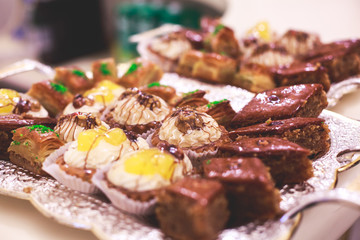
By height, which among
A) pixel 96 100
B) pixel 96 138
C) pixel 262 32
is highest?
pixel 262 32

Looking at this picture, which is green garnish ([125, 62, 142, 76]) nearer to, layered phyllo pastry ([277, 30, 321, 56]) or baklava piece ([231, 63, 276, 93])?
baklava piece ([231, 63, 276, 93])

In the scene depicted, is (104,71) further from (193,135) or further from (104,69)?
(193,135)

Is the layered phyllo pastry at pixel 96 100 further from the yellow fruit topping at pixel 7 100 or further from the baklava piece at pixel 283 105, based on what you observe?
the baklava piece at pixel 283 105

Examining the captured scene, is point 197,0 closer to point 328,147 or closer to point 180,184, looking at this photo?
point 328,147

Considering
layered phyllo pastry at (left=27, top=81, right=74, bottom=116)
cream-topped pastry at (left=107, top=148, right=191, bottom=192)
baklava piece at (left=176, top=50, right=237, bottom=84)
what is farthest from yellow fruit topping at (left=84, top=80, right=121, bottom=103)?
cream-topped pastry at (left=107, top=148, right=191, bottom=192)

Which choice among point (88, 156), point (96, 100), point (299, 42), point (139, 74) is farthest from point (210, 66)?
point (88, 156)

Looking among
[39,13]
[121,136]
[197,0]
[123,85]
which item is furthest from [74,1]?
[121,136]

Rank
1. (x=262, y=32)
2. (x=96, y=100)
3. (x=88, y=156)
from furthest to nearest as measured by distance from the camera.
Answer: (x=262, y=32) → (x=96, y=100) → (x=88, y=156)
